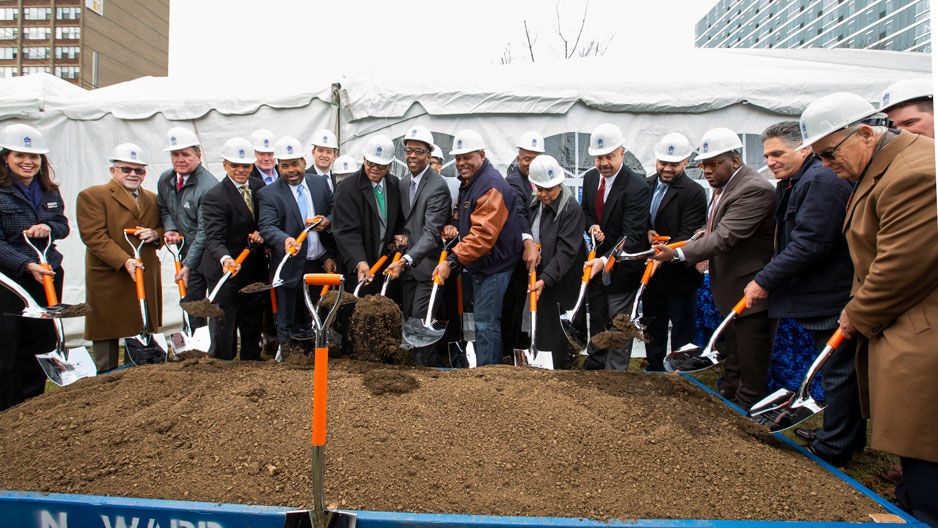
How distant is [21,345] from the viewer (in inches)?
127

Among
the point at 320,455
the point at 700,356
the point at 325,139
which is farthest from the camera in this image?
the point at 325,139

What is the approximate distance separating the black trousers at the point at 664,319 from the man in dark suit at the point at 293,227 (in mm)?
2350

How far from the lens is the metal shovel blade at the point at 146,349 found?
3.24 metres

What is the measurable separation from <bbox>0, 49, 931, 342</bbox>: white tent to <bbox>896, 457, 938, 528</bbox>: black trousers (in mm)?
3890

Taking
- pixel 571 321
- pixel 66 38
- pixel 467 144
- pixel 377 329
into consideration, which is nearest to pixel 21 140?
pixel 377 329

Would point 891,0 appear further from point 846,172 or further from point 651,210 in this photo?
point 846,172

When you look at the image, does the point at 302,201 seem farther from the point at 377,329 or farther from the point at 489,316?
the point at 489,316

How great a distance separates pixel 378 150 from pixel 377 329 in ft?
4.08

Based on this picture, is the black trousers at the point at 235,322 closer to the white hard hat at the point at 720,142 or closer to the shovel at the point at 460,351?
the shovel at the point at 460,351

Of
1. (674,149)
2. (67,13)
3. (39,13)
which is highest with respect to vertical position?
(67,13)

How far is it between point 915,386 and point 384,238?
3003 millimetres

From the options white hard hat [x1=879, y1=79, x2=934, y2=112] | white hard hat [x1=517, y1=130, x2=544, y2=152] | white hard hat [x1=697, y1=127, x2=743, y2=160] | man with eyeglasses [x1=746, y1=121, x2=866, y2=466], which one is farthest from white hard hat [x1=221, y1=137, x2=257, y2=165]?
white hard hat [x1=879, y1=79, x2=934, y2=112]

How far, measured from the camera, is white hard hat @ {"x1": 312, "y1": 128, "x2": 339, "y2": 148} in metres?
4.72

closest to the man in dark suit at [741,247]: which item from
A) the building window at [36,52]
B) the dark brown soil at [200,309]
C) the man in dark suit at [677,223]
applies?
the man in dark suit at [677,223]
